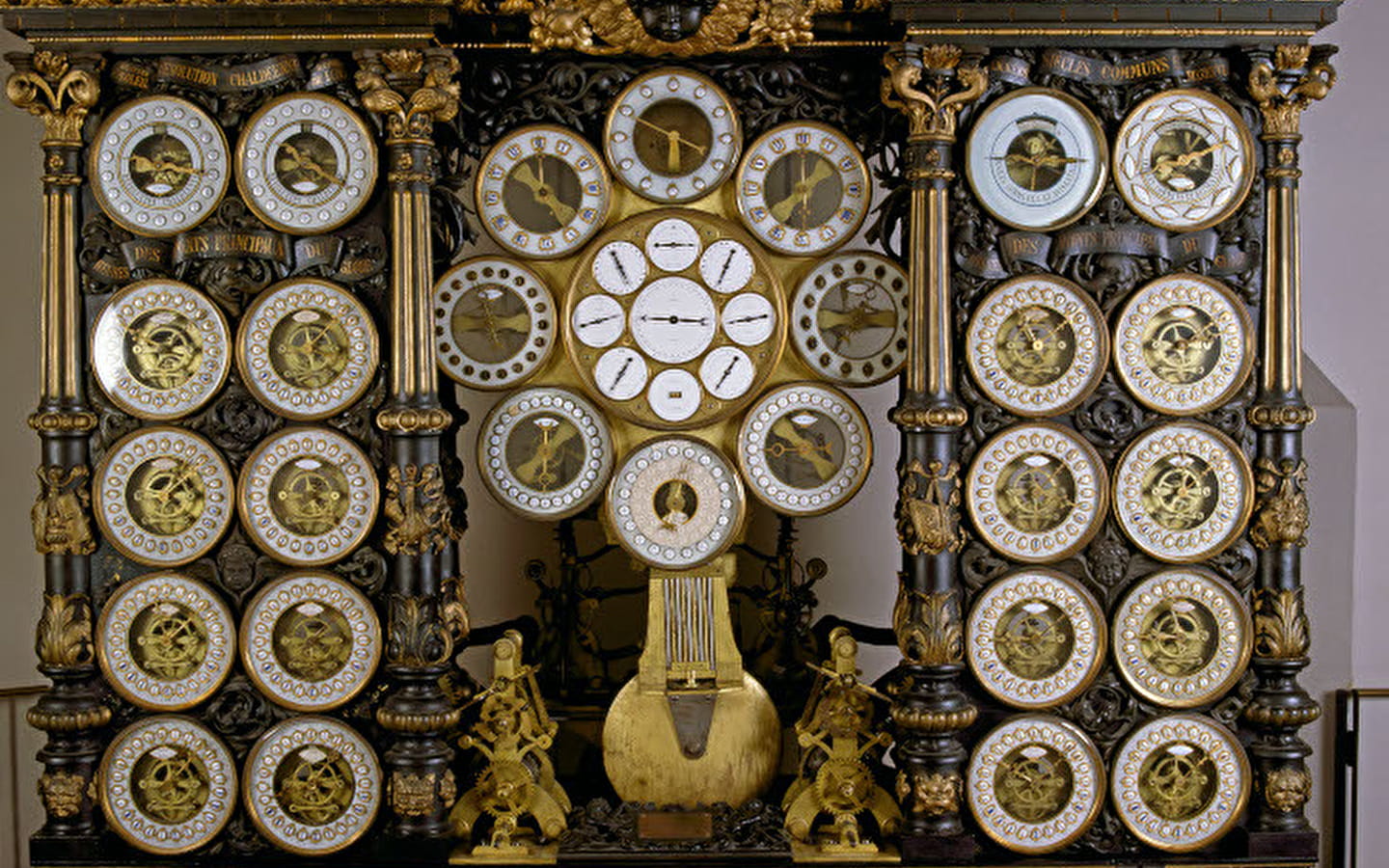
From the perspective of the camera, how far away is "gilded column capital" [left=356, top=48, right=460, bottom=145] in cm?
552

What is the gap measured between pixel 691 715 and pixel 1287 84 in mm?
3028

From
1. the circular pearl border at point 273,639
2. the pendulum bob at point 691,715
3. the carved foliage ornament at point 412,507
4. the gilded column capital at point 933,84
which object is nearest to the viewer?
the gilded column capital at point 933,84

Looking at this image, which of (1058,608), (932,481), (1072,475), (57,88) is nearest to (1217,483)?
(1072,475)

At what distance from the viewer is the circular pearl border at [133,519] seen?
565 cm

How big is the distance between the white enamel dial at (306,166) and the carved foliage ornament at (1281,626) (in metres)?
3.44

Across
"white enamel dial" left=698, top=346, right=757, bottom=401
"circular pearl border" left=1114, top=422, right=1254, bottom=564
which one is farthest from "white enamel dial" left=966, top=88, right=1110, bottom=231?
"white enamel dial" left=698, top=346, right=757, bottom=401

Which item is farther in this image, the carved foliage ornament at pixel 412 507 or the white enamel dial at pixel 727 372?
the white enamel dial at pixel 727 372

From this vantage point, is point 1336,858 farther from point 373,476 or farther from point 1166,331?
point 373,476

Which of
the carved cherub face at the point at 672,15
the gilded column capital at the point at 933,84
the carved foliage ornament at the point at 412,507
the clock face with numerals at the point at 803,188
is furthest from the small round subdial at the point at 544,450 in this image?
the gilded column capital at the point at 933,84

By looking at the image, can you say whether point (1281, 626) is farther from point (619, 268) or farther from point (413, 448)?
point (413, 448)

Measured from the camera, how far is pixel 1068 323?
5.60 m

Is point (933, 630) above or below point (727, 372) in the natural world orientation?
below

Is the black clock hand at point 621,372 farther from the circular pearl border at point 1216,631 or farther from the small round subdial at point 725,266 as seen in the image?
the circular pearl border at point 1216,631

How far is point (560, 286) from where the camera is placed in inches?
232
